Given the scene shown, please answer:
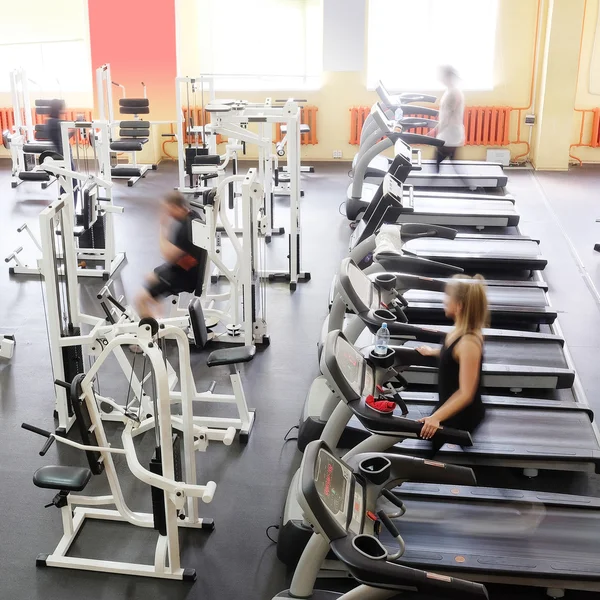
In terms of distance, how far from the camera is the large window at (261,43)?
37.8ft

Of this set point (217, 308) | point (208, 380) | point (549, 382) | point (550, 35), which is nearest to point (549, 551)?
point (549, 382)

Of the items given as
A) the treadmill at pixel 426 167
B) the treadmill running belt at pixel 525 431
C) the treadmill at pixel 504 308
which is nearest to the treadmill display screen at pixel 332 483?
the treadmill running belt at pixel 525 431

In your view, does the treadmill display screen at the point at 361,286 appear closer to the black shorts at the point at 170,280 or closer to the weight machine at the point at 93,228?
the black shorts at the point at 170,280

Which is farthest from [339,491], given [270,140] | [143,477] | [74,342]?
[270,140]

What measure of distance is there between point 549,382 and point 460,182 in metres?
4.78

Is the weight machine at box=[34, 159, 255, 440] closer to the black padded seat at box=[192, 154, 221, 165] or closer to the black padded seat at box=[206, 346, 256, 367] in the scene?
the black padded seat at box=[206, 346, 256, 367]

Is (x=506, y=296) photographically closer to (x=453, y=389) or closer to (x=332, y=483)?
(x=453, y=389)

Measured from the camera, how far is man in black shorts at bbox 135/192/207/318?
18.3ft

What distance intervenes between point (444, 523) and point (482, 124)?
28.0ft

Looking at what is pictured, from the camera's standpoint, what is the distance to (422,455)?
14.0 feet

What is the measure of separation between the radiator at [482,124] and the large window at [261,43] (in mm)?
789

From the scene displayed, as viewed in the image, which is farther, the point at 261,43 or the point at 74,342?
the point at 261,43

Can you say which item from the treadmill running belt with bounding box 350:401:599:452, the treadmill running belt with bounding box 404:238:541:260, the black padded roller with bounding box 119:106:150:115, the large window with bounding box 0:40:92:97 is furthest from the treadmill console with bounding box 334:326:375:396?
the large window with bounding box 0:40:92:97

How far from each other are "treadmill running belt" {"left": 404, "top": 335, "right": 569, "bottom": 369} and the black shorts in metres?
1.48
